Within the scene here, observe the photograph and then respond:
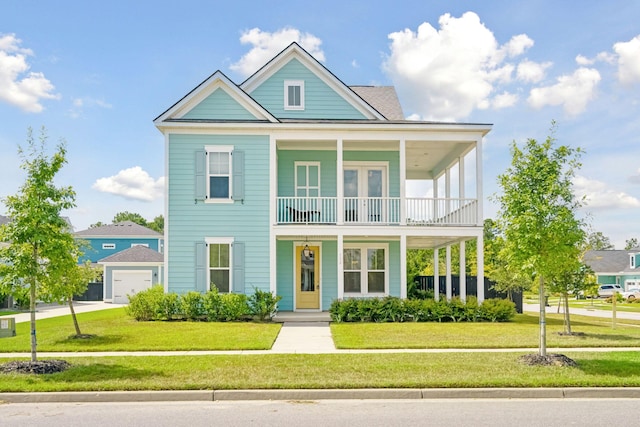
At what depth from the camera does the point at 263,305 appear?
18047 millimetres

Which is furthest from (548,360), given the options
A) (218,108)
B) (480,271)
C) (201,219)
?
(218,108)

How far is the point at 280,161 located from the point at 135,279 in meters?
21.6

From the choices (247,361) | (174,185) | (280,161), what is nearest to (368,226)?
(280,161)

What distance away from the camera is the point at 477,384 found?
28.2 ft

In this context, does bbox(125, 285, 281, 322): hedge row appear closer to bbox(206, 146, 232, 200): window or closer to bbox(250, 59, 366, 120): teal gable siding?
bbox(206, 146, 232, 200): window

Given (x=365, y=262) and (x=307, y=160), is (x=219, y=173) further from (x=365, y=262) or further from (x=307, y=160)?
(x=365, y=262)

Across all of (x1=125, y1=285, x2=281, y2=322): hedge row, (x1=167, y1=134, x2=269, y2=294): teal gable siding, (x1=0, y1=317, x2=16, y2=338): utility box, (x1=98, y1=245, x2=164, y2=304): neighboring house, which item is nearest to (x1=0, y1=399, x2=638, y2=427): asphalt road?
(x1=0, y1=317, x2=16, y2=338): utility box

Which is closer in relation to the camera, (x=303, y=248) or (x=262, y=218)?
(x=262, y=218)

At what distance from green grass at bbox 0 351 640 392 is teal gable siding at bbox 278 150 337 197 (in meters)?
10.8

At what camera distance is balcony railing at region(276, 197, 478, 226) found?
19500 mm

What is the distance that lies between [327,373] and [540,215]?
487cm

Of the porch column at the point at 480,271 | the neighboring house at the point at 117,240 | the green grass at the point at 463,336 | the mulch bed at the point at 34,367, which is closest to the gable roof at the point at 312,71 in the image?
the porch column at the point at 480,271

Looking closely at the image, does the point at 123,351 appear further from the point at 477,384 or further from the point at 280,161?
the point at 280,161

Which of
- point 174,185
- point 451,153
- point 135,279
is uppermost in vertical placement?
point 451,153
